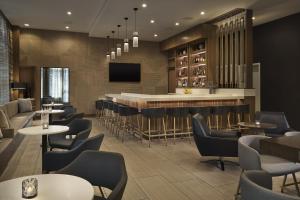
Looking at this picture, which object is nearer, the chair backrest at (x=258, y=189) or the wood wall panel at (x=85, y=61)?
the chair backrest at (x=258, y=189)

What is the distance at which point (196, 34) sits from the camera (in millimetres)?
9422

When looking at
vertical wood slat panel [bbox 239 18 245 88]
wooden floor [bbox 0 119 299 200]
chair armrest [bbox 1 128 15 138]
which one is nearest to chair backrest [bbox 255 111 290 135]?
wooden floor [bbox 0 119 299 200]

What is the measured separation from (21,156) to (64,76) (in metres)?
6.74

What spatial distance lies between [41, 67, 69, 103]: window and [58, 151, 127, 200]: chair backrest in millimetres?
9882

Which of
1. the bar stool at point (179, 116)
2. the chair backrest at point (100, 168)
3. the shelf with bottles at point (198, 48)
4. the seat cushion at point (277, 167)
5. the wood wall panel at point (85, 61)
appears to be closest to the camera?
the chair backrest at point (100, 168)

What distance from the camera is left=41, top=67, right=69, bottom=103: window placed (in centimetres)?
1127

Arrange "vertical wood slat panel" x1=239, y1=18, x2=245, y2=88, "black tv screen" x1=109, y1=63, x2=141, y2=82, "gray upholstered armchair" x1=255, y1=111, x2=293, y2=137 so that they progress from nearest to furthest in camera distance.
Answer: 1. "gray upholstered armchair" x1=255, y1=111, x2=293, y2=137
2. "vertical wood slat panel" x1=239, y1=18, x2=245, y2=88
3. "black tv screen" x1=109, y1=63, x2=141, y2=82

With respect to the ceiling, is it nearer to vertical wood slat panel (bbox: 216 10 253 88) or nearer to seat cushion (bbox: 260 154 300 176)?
vertical wood slat panel (bbox: 216 10 253 88)

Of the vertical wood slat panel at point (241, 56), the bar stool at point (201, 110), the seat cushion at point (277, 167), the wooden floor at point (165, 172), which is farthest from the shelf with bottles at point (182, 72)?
the seat cushion at point (277, 167)

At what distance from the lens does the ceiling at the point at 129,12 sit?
725cm

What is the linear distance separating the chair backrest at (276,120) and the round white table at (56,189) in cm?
448

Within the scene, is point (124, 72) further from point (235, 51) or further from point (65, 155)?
point (65, 155)

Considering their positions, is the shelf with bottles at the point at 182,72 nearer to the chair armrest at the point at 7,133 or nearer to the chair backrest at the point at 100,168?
the chair armrest at the point at 7,133

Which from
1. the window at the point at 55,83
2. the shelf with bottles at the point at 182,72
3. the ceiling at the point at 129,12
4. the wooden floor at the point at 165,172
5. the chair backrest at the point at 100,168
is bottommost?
the wooden floor at the point at 165,172
